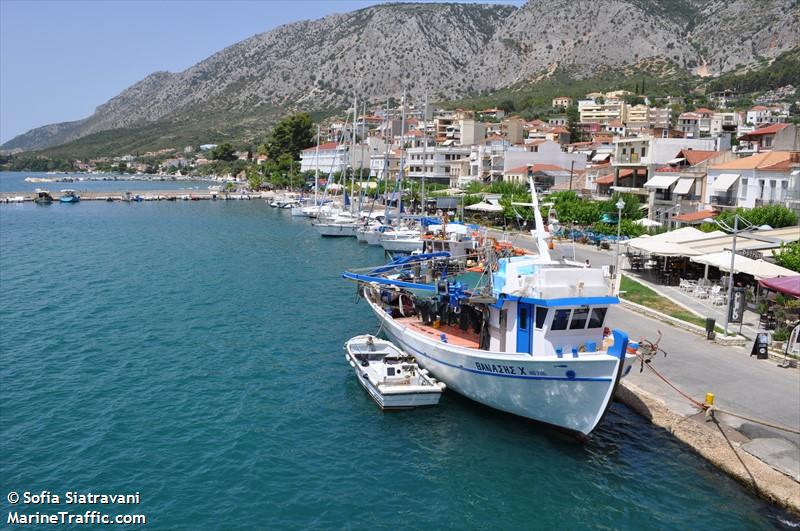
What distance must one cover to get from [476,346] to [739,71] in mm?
193020

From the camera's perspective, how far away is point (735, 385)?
20.0 m

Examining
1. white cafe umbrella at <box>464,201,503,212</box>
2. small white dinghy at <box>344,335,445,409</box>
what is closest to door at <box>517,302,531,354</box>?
small white dinghy at <box>344,335,445,409</box>

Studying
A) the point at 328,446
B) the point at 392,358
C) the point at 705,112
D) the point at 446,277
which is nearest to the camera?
the point at 328,446

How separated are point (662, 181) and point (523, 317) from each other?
128 feet

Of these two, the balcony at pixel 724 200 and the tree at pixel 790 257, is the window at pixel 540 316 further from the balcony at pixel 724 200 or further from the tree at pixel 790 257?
the balcony at pixel 724 200

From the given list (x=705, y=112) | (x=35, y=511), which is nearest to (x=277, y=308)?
(x=35, y=511)

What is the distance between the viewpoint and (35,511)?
1642 centimetres

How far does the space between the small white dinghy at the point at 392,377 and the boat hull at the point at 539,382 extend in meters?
1.04

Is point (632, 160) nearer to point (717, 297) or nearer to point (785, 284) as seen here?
point (717, 297)

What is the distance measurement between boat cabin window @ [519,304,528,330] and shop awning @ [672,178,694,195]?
36100 mm

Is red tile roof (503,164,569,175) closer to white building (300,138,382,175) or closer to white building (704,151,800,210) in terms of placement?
white building (704,151,800,210)

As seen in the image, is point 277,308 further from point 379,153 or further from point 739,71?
point 739,71

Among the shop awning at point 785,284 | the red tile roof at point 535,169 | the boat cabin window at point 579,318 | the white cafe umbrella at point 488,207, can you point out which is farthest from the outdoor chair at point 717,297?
the red tile roof at point 535,169

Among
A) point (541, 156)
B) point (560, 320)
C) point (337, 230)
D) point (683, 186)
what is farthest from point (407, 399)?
point (541, 156)
